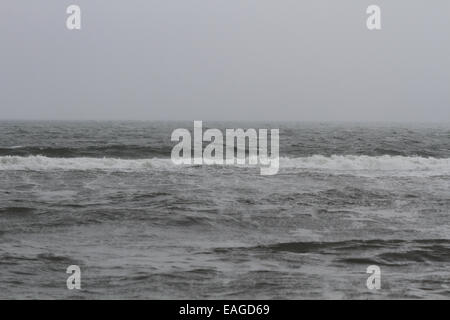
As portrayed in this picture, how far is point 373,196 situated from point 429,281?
23.0 ft

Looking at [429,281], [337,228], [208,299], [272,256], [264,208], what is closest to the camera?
[208,299]

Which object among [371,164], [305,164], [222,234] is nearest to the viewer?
[222,234]

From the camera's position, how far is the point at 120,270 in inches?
258

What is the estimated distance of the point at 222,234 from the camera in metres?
9.03

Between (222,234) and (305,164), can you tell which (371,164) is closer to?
(305,164)

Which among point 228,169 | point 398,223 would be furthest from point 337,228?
point 228,169

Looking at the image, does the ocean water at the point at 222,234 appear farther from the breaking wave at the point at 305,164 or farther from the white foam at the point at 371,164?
the white foam at the point at 371,164

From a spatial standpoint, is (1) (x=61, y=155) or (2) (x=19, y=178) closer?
(2) (x=19, y=178)

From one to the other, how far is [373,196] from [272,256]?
652 centimetres

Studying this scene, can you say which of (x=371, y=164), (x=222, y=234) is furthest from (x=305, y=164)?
(x=222, y=234)

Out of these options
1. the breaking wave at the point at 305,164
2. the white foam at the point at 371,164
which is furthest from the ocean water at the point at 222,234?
the white foam at the point at 371,164

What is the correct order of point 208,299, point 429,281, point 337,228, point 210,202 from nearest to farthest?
point 208,299
point 429,281
point 337,228
point 210,202
